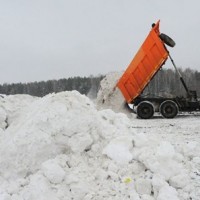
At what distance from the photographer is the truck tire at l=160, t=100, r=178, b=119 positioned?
53.9ft

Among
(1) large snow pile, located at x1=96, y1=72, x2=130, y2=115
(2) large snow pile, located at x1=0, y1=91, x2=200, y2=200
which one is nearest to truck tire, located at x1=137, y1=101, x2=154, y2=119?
(1) large snow pile, located at x1=96, y1=72, x2=130, y2=115

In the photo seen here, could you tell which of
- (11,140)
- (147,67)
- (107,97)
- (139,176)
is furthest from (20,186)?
(107,97)

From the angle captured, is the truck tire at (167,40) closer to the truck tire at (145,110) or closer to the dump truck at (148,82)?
the dump truck at (148,82)

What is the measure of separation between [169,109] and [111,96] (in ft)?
9.64

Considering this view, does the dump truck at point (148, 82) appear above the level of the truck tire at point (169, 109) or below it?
above

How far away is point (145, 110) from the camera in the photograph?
16.7 metres

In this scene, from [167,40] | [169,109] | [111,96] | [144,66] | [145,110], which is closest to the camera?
[167,40]

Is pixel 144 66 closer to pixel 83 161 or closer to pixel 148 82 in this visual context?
pixel 148 82

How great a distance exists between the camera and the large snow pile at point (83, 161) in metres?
5.70

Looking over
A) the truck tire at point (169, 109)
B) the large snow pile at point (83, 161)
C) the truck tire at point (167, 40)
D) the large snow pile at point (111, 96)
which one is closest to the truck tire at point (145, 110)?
the truck tire at point (169, 109)

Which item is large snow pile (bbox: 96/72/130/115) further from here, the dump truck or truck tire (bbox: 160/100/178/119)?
truck tire (bbox: 160/100/178/119)

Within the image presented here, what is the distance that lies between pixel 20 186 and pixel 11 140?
975 millimetres

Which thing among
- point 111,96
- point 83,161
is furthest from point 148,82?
point 83,161

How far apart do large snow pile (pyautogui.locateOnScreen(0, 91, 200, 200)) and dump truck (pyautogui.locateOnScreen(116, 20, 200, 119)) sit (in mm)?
8957
